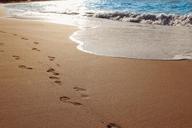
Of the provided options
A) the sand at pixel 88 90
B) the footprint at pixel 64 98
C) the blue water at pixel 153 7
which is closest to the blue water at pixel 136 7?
the blue water at pixel 153 7

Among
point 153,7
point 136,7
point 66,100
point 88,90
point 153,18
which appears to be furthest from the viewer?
point 153,7

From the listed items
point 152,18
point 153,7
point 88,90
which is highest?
point 88,90

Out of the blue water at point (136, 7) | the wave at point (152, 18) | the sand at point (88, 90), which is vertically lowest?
the blue water at point (136, 7)

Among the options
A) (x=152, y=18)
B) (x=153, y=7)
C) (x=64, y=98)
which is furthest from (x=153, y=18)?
(x=64, y=98)

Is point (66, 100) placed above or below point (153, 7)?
above

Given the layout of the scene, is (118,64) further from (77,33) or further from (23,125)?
(77,33)

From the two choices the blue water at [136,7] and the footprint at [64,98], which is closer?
the footprint at [64,98]

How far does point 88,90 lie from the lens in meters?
3.99

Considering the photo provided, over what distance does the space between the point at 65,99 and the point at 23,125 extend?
71 cm

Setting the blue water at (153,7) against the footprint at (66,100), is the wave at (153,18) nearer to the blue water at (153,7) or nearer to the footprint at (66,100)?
the blue water at (153,7)

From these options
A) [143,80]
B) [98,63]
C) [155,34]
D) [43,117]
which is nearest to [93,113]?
[43,117]

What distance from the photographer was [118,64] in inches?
207

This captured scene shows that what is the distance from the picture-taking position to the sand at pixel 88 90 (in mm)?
3229

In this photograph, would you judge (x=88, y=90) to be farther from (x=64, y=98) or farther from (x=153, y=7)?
(x=153, y=7)
